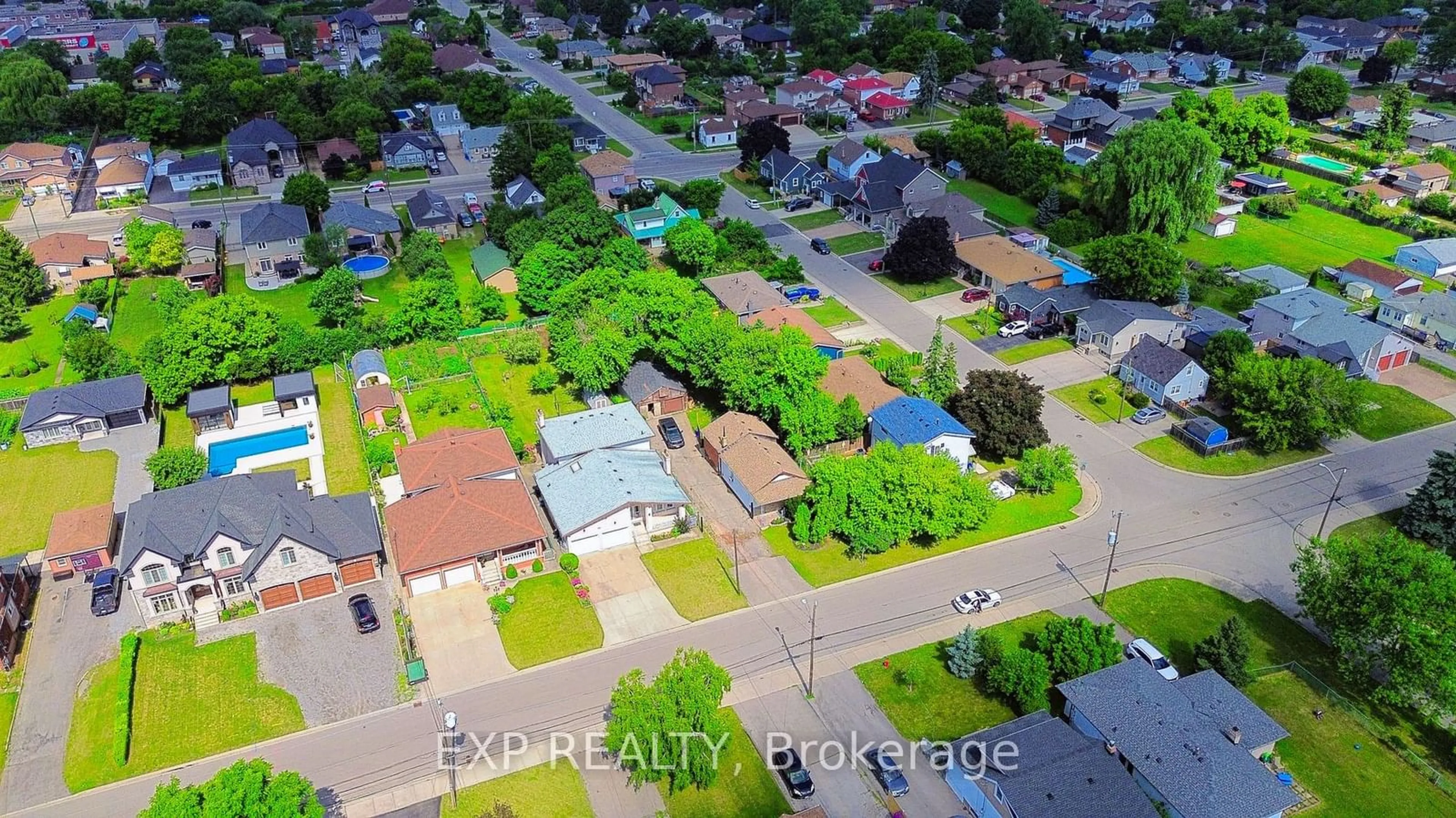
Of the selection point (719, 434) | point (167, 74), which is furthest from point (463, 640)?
point (167, 74)

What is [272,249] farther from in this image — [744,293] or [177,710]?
[177,710]

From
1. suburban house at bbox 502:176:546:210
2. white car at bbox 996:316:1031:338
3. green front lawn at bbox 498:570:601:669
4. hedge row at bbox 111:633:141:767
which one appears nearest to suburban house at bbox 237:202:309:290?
suburban house at bbox 502:176:546:210

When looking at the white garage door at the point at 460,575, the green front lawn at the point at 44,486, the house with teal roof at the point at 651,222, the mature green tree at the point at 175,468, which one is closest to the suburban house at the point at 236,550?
the white garage door at the point at 460,575

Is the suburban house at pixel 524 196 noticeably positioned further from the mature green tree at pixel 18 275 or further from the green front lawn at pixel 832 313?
the mature green tree at pixel 18 275

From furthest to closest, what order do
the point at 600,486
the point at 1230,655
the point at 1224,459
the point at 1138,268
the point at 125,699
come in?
the point at 1138,268
the point at 1224,459
the point at 600,486
the point at 125,699
the point at 1230,655

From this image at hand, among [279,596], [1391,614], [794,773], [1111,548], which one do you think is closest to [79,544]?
[279,596]

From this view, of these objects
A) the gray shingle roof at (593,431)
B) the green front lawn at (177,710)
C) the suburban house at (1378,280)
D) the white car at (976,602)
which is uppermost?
the suburban house at (1378,280)
